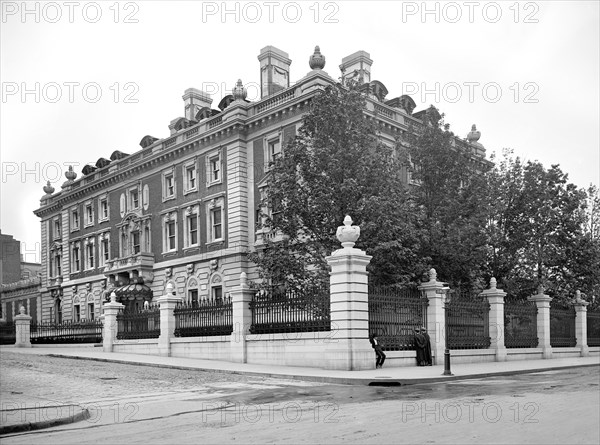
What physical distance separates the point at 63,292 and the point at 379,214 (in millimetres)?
43847

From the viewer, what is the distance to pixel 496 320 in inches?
1050

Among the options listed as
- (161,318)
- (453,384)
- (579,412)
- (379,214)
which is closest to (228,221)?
(161,318)

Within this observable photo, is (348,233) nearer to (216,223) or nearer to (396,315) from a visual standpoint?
(396,315)

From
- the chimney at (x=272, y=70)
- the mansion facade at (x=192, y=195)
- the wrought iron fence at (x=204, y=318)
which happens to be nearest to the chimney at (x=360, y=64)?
the mansion facade at (x=192, y=195)

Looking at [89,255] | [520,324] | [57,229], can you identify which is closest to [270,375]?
[520,324]

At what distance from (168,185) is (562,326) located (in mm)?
27664

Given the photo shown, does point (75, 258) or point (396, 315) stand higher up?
point (75, 258)

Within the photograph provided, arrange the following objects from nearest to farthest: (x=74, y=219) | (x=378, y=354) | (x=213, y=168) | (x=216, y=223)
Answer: (x=378, y=354) < (x=216, y=223) < (x=213, y=168) < (x=74, y=219)

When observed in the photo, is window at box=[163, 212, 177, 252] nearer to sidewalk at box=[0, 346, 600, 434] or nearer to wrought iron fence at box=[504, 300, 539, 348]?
sidewalk at box=[0, 346, 600, 434]

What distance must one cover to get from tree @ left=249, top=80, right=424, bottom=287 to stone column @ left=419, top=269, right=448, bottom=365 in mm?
1263

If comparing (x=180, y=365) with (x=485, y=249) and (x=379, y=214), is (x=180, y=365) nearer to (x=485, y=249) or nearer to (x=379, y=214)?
(x=379, y=214)

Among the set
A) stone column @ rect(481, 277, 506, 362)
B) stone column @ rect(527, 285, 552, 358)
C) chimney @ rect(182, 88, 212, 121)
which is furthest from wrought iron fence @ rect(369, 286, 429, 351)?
chimney @ rect(182, 88, 212, 121)

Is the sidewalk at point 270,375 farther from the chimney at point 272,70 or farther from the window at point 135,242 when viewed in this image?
the window at point 135,242

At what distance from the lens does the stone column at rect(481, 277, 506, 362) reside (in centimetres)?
2667
